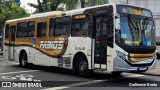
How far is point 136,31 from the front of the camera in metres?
14.4

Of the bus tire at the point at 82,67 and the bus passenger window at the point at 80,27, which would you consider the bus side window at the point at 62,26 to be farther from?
the bus tire at the point at 82,67

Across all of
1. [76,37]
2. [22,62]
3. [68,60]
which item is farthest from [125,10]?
[22,62]

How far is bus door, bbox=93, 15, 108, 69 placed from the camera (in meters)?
14.3

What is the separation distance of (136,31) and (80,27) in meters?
2.78

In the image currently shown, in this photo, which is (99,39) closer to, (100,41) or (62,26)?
(100,41)

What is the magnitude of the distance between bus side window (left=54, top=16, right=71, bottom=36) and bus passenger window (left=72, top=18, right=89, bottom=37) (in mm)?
464

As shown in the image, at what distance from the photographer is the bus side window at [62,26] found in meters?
16.8

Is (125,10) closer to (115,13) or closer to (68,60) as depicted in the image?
(115,13)

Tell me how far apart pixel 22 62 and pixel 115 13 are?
9227 millimetres

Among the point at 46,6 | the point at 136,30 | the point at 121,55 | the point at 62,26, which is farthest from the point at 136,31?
the point at 46,6

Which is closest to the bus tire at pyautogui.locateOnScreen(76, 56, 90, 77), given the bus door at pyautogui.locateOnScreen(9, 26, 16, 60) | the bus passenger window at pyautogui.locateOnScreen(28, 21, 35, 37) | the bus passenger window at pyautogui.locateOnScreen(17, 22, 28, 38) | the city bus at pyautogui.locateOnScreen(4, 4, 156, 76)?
the city bus at pyautogui.locateOnScreen(4, 4, 156, 76)

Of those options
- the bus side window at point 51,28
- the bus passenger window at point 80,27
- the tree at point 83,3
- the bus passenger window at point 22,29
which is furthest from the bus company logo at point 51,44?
the tree at point 83,3

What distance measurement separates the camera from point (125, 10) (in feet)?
46.9

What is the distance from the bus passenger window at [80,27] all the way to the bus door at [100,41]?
1.95ft
